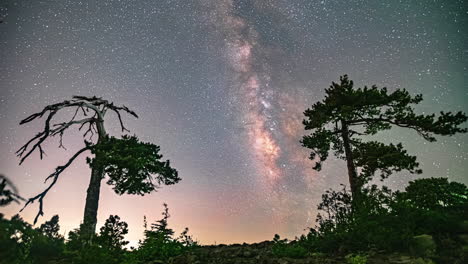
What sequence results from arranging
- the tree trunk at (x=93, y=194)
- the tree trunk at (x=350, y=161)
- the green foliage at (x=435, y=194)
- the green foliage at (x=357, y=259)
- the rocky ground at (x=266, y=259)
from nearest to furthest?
the green foliage at (x=357, y=259) < the rocky ground at (x=266, y=259) < the green foliage at (x=435, y=194) < the tree trunk at (x=93, y=194) < the tree trunk at (x=350, y=161)

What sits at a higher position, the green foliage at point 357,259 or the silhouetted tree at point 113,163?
the silhouetted tree at point 113,163

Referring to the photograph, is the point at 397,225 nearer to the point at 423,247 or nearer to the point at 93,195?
the point at 423,247

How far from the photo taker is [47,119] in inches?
560

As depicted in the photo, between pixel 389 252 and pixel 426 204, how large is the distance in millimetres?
4275

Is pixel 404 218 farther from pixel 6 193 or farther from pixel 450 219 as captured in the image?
pixel 6 193

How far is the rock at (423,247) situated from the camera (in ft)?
25.3

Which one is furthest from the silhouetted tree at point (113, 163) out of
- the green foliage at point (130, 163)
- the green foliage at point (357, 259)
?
the green foliage at point (357, 259)

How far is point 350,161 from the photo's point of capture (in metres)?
17.8

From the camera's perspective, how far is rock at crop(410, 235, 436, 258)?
25.3ft

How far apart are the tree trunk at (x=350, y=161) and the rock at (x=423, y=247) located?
8.06 metres

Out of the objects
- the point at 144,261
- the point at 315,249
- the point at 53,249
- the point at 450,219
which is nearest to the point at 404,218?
the point at 450,219

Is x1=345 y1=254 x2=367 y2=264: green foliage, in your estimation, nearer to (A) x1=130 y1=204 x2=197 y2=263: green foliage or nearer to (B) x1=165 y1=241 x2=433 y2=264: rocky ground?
(B) x1=165 y1=241 x2=433 y2=264: rocky ground

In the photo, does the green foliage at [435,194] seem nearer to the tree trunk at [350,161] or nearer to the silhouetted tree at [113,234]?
the tree trunk at [350,161]

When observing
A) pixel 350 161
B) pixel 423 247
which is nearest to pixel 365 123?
pixel 350 161
